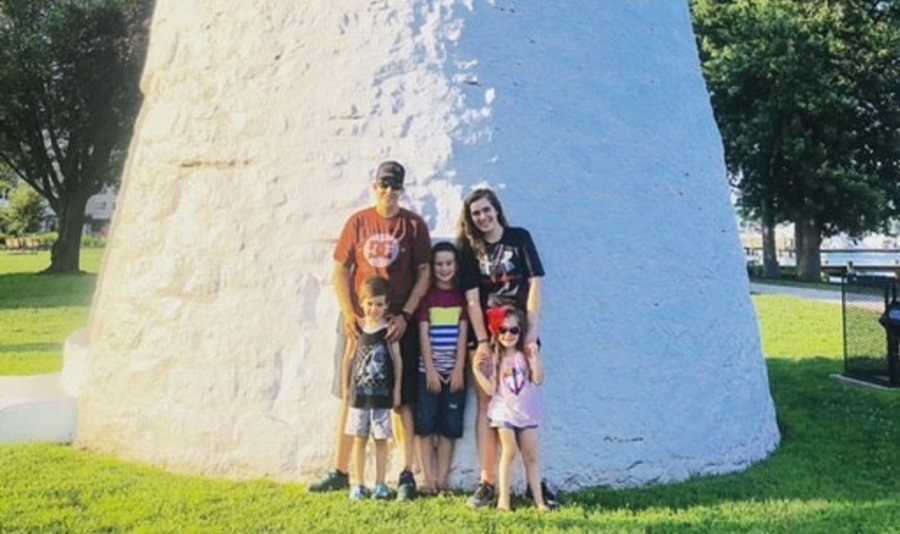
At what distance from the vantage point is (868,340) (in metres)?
10.0

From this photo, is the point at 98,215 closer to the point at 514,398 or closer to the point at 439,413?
the point at 439,413

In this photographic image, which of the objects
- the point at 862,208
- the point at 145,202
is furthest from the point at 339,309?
the point at 862,208

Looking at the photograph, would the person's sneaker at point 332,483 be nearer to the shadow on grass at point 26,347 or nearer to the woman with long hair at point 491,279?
the woman with long hair at point 491,279

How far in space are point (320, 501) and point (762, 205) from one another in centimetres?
2691

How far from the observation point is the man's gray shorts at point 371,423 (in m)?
4.81

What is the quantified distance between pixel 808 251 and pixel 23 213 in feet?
168

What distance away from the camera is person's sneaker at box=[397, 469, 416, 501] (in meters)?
4.76

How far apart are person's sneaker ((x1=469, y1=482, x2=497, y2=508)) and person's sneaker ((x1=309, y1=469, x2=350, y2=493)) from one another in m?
0.69

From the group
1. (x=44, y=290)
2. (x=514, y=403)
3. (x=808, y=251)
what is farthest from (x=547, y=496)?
(x=808, y=251)

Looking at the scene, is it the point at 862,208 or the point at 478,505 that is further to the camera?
the point at 862,208

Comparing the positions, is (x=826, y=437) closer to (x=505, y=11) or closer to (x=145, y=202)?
(x=505, y=11)

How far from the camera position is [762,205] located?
29344mm

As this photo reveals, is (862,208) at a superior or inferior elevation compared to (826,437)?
superior


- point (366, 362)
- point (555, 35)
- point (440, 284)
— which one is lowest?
point (366, 362)
